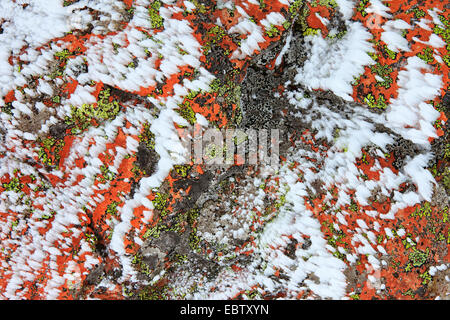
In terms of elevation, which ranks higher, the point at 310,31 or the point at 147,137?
the point at 310,31

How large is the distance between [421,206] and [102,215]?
3.02m

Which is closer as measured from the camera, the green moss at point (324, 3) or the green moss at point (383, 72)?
the green moss at point (383, 72)

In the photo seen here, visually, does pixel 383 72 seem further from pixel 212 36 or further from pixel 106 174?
pixel 106 174

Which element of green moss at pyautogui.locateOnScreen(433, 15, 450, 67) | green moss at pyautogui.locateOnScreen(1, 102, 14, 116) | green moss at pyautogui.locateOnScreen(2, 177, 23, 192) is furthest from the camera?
green moss at pyautogui.locateOnScreen(2, 177, 23, 192)

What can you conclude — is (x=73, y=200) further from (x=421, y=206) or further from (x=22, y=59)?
(x=421, y=206)

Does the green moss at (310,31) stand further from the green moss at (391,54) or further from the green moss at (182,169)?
the green moss at (182,169)

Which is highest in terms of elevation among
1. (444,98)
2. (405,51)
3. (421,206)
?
(405,51)

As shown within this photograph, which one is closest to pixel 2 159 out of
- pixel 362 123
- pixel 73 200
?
pixel 73 200

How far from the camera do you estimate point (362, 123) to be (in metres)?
2.82

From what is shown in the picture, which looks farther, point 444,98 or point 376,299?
point 376,299

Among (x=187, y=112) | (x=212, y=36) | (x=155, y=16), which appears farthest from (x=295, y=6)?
(x=187, y=112)

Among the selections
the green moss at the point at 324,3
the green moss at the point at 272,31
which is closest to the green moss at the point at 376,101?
the green moss at the point at 324,3

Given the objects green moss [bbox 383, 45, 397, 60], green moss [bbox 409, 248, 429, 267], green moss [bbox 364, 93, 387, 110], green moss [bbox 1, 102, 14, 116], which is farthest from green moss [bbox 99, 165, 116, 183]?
green moss [bbox 409, 248, 429, 267]

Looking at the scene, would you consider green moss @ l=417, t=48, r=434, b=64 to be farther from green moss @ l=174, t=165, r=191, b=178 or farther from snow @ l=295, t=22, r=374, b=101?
green moss @ l=174, t=165, r=191, b=178
